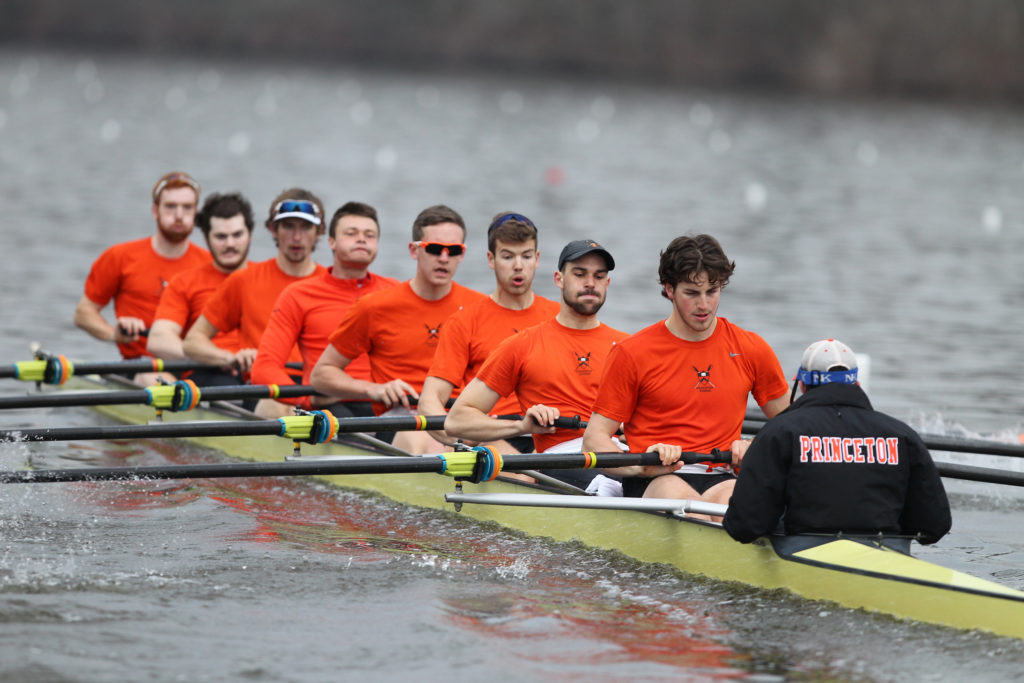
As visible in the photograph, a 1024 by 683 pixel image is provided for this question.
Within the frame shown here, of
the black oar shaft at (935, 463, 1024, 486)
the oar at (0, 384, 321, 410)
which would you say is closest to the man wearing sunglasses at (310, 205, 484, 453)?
the oar at (0, 384, 321, 410)

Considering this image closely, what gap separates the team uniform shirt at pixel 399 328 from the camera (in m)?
8.98

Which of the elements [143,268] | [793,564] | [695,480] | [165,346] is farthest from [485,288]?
[793,564]

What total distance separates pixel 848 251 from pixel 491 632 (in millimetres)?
17257

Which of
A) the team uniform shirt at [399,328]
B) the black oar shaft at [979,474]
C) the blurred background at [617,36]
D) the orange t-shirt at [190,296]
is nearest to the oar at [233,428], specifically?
the team uniform shirt at [399,328]

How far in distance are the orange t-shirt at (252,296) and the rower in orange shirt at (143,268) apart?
109 centimetres

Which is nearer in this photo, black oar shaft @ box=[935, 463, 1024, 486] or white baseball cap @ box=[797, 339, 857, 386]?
white baseball cap @ box=[797, 339, 857, 386]

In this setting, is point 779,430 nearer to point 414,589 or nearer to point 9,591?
point 414,589

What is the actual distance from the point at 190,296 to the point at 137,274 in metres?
0.76

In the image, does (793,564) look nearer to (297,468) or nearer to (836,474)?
(836,474)

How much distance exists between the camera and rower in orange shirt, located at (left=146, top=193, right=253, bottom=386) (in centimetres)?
1080

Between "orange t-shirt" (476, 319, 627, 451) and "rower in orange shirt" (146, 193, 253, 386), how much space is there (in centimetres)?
360

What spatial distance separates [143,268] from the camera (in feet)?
37.5

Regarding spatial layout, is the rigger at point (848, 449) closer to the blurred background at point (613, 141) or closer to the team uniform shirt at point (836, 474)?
the team uniform shirt at point (836, 474)

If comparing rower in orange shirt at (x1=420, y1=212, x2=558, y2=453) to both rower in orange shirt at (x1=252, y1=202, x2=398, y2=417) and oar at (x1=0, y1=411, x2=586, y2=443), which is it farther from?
rower in orange shirt at (x1=252, y1=202, x2=398, y2=417)
